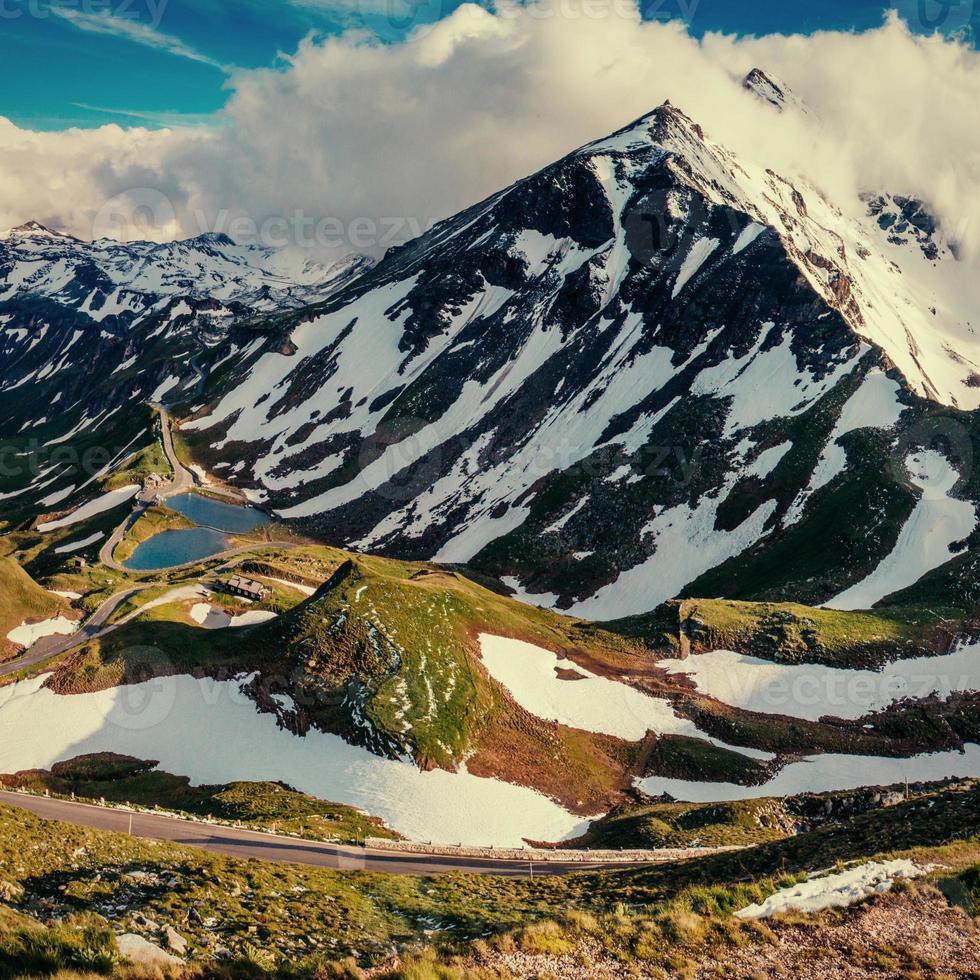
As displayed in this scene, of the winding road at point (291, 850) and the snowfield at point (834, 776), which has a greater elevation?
the snowfield at point (834, 776)

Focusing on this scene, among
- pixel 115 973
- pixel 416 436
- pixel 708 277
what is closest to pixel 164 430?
pixel 416 436

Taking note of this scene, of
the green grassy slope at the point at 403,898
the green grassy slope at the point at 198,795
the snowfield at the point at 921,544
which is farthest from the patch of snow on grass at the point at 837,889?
the snowfield at the point at 921,544

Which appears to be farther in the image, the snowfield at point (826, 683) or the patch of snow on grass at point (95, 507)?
the patch of snow on grass at point (95, 507)

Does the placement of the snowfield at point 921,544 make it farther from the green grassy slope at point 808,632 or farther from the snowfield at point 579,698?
the snowfield at point 579,698

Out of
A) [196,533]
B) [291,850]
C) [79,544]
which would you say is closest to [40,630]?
[291,850]

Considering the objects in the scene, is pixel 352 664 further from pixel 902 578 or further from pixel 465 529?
pixel 465 529

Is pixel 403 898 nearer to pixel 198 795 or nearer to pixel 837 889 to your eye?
pixel 837 889
